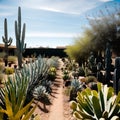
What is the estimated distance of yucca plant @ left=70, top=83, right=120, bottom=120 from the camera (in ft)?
18.0

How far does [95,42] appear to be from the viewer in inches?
1323

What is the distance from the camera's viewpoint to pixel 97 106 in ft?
18.3

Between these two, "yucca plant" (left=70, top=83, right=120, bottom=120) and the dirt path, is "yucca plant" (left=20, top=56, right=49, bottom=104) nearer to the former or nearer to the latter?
the dirt path

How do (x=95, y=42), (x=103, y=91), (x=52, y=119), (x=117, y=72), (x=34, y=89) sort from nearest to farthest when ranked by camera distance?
(x=103, y=91)
(x=52, y=119)
(x=34, y=89)
(x=117, y=72)
(x=95, y=42)

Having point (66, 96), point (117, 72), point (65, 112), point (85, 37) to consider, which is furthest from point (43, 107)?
point (85, 37)

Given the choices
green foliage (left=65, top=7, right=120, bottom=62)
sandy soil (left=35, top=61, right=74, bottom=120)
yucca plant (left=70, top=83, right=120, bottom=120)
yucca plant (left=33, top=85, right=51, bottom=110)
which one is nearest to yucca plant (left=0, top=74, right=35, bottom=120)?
yucca plant (left=70, top=83, right=120, bottom=120)

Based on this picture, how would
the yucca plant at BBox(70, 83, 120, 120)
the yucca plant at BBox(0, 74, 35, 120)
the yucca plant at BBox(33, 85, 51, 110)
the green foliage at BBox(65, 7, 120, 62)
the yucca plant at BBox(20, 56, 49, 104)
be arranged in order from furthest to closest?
the green foliage at BBox(65, 7, 120, 62), the yucca plant at BBox(33, 85, 51, 110), the yucca plant at BBox(20, 56, 49, 104), the yucca plant at BBox(70, 83, 120, 120), the yucca plant at BBox(0, 74, 35, 120)

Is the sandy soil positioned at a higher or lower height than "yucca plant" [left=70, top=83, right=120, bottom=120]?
lower

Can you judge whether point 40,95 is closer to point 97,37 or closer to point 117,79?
point 117,79

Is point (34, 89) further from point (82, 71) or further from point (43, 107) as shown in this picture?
point (82, 71)

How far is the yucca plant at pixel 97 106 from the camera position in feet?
18.0

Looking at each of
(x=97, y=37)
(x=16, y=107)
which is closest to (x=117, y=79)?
(x=16, y=107)

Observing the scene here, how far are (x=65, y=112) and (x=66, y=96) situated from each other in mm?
3232

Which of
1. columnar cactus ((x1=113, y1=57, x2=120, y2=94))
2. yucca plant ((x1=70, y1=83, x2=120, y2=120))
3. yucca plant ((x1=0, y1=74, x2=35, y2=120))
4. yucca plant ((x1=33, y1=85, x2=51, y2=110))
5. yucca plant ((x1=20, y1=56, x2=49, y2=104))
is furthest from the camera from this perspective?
columnar cactus ((x1=113, y1=57, x2=120, y2=94))
